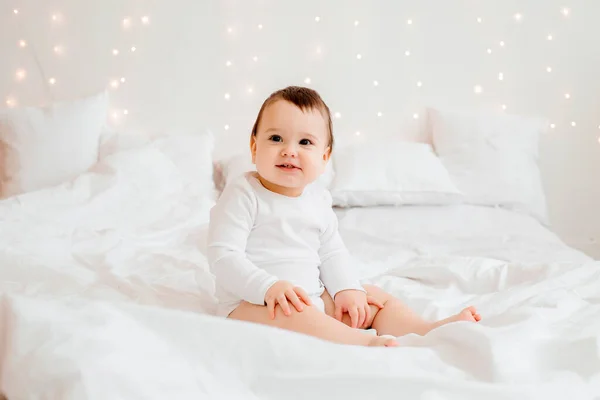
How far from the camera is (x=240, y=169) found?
2166mm

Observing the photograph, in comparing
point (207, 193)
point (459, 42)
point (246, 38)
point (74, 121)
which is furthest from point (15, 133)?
point (459, 42)

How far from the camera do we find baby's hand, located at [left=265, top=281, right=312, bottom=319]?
0.97 meters

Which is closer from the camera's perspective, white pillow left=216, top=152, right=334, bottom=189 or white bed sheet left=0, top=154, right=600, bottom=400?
white bed sheet left=0, top=154, right=600, bottom=400

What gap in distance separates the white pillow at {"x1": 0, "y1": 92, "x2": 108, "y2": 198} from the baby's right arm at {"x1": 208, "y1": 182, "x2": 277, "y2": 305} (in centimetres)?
118

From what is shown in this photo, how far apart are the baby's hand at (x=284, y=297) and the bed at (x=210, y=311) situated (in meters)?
0.11

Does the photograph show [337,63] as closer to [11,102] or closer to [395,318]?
[11,102]

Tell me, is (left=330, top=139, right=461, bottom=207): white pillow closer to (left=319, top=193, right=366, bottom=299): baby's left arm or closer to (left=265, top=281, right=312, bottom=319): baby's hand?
(left=319, top=193, right=366, bottom=299): baby's left arm

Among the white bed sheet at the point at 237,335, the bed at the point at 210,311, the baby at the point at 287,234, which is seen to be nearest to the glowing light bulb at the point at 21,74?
the bed at the point at 210,311

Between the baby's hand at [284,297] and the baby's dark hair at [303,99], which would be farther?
the baby's dark hair at [303,99]

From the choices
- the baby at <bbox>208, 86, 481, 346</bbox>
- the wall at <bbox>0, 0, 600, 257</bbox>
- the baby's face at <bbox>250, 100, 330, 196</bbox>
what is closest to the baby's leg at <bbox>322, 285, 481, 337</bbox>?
the baby at <bbox>208, 86, 481, 346</bbox>

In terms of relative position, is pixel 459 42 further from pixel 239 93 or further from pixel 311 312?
pixel 311 312

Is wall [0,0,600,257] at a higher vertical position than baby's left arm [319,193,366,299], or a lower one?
higher

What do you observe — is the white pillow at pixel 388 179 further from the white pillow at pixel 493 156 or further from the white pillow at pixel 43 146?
the white pillow at pixel 43 146

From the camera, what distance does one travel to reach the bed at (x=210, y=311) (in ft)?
2.16
